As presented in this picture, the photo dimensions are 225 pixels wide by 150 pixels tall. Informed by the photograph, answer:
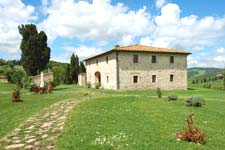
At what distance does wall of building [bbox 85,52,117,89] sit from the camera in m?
32.8

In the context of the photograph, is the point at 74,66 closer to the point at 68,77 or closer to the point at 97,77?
the point at 68,77

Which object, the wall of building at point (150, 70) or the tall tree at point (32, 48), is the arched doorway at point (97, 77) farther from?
the tall tree at point (32, 48)

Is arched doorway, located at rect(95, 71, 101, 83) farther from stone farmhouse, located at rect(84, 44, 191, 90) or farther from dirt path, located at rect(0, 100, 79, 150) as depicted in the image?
dirt path, located at rect(0, 100, 79, 150)

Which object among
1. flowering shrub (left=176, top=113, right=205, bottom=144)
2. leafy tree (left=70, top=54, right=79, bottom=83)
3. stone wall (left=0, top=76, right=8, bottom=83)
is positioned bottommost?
flowering shrub (left=176, top=113, right=205, bottom=144)

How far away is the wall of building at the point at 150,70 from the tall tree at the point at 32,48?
16.7 meters

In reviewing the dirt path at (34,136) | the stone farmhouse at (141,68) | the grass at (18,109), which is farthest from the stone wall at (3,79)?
the dirt path at (34,136)

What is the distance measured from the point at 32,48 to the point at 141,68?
19189mm

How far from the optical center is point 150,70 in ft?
113

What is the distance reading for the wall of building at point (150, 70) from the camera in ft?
107

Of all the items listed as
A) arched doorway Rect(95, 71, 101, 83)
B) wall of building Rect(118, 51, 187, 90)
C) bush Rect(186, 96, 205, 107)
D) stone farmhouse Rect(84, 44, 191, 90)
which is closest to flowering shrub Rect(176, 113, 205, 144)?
bush Rect(186, 96, 205, 107)

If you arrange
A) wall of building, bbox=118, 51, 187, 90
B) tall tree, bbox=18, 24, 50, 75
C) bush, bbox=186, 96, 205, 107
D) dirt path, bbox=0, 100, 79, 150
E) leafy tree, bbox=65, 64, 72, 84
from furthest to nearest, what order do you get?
leafy tree, bbox=65, 64, 72, 84 → tall tree, bbox=18, 24, 50, 75 → wall of building, bbox=118, 51, 187, 90 → bush, bbox=186, 96, 205, 107 → dirt path, bbox=0, 100, 79, 150

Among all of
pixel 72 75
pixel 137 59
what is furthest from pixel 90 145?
pixel 72 75

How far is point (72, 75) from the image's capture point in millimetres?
53500

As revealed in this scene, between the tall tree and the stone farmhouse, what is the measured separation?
416 inches
